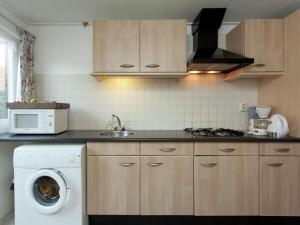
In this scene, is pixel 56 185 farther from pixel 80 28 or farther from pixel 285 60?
pixel 285 60

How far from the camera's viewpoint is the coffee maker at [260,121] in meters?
2.33

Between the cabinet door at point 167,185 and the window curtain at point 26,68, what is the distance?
156cm

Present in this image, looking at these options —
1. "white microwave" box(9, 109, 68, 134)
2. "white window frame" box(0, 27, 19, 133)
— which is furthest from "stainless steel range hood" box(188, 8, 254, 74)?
"white window frame" box(0, 27, 19, 133)

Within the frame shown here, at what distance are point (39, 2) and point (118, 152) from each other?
5.58 ft

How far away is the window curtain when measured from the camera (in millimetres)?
2561

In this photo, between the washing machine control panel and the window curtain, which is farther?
the window curtain

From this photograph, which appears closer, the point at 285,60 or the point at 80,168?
the point at 80,168

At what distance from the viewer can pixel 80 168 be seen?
2.03 m

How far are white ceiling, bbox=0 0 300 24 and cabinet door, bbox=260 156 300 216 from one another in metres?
1.56

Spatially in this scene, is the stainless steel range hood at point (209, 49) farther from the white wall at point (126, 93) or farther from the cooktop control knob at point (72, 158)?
the cooktop control knob at point (72, 158)

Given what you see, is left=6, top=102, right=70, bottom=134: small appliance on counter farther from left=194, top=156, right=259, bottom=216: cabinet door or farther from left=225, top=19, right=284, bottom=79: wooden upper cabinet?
left=225, top=19, right=284, bottom=79: wooden upper cabinet

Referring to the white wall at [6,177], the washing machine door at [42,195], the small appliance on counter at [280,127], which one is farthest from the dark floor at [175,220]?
the white wall at [6,177]

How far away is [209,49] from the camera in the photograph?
2387mm

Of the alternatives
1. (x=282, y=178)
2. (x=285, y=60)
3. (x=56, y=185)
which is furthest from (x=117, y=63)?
(x=282, y=178)
